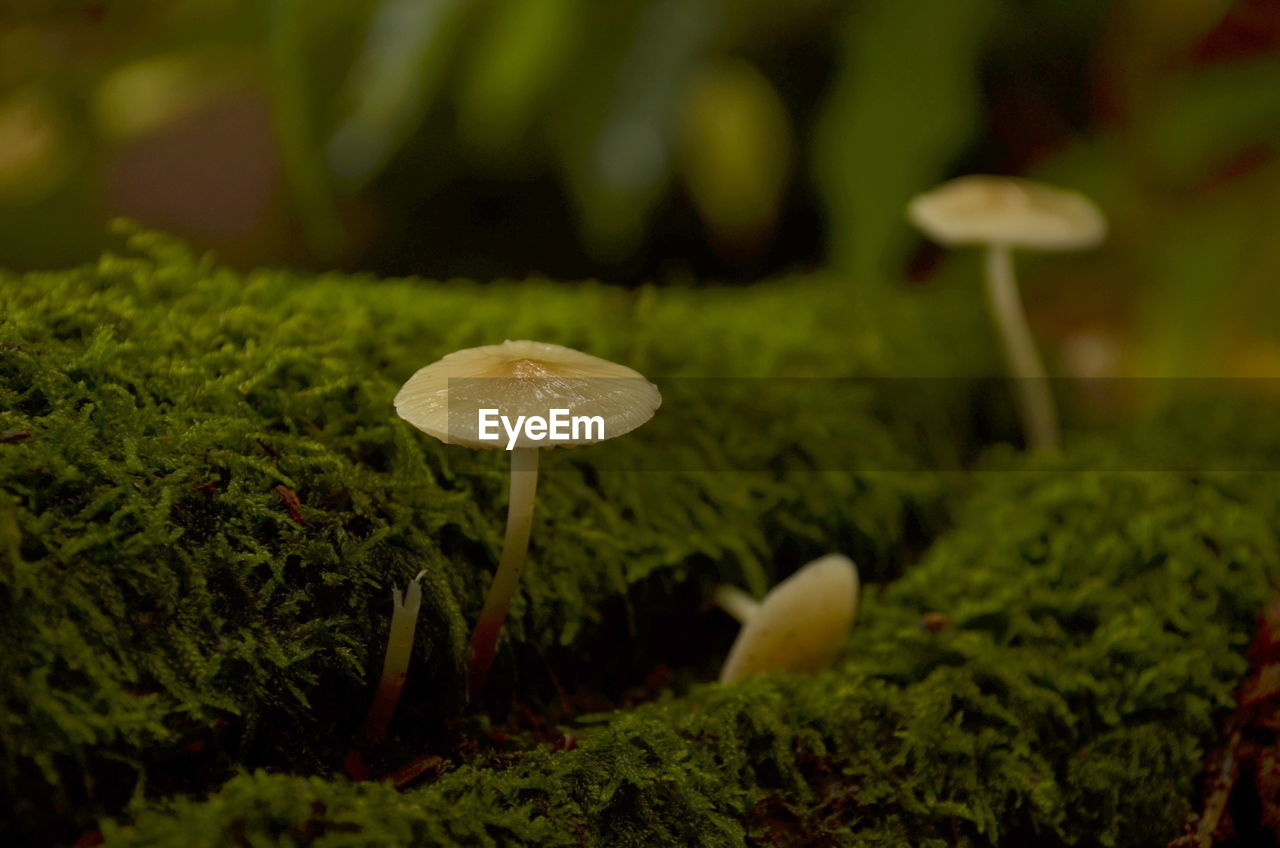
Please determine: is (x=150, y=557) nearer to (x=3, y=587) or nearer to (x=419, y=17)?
(x=3, y=587)

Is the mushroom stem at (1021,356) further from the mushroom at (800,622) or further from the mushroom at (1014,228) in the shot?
the mushroom at (800,622)

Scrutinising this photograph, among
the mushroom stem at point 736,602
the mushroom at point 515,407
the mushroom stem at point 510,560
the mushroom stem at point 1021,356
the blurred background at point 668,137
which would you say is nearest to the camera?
the mushroom at point 515,407

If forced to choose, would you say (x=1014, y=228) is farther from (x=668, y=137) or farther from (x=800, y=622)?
(x=800, y=622)

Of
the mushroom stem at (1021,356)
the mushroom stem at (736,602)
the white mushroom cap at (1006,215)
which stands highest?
the white mushroom cap at (1006,215)

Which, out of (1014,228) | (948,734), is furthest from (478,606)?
(1014,228)

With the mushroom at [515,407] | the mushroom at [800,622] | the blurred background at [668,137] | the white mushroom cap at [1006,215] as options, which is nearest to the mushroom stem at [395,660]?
the mushroom at [515,407]

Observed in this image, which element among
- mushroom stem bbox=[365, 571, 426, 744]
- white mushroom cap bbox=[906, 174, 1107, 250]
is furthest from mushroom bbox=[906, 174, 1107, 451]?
mushroom stem bbox=[365, 571, 426, 744]
